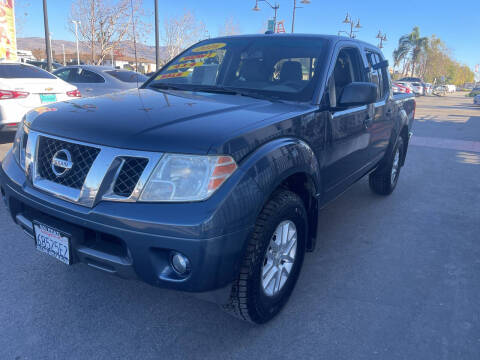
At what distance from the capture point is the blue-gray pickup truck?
1851 millimetres

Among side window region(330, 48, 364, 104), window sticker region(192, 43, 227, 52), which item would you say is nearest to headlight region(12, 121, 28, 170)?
window sticker region(192, 43, 227, 52)

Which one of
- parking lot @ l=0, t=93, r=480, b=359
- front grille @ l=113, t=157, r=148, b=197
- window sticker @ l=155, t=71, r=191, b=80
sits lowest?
parking lot @ l=0, t=93, r=480, b=359

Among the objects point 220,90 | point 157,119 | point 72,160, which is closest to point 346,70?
point 220,90

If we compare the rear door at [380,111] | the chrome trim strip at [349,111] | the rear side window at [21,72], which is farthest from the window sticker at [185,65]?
the rear side window at [21,72]

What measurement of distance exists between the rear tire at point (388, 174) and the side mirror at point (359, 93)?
6.67ft

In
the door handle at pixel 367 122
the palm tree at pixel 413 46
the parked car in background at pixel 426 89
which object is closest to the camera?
the door handle at pixel 367 122

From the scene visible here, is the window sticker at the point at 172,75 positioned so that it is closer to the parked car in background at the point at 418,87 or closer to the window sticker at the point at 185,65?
the window sticker at the point at 185,65

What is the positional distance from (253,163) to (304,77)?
127cm

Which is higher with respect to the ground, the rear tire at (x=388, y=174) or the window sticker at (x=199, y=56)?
the window sticker at (x=199, y=56)

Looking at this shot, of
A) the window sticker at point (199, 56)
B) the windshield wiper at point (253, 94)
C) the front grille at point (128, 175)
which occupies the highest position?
the window sticker at point (199, 56)

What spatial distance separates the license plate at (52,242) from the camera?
2.06 metres

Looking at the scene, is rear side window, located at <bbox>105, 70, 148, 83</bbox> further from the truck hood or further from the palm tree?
the palm tree

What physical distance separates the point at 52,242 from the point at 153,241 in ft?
2.25

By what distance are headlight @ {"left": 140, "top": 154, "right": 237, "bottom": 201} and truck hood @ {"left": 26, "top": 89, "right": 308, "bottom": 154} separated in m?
0.05
